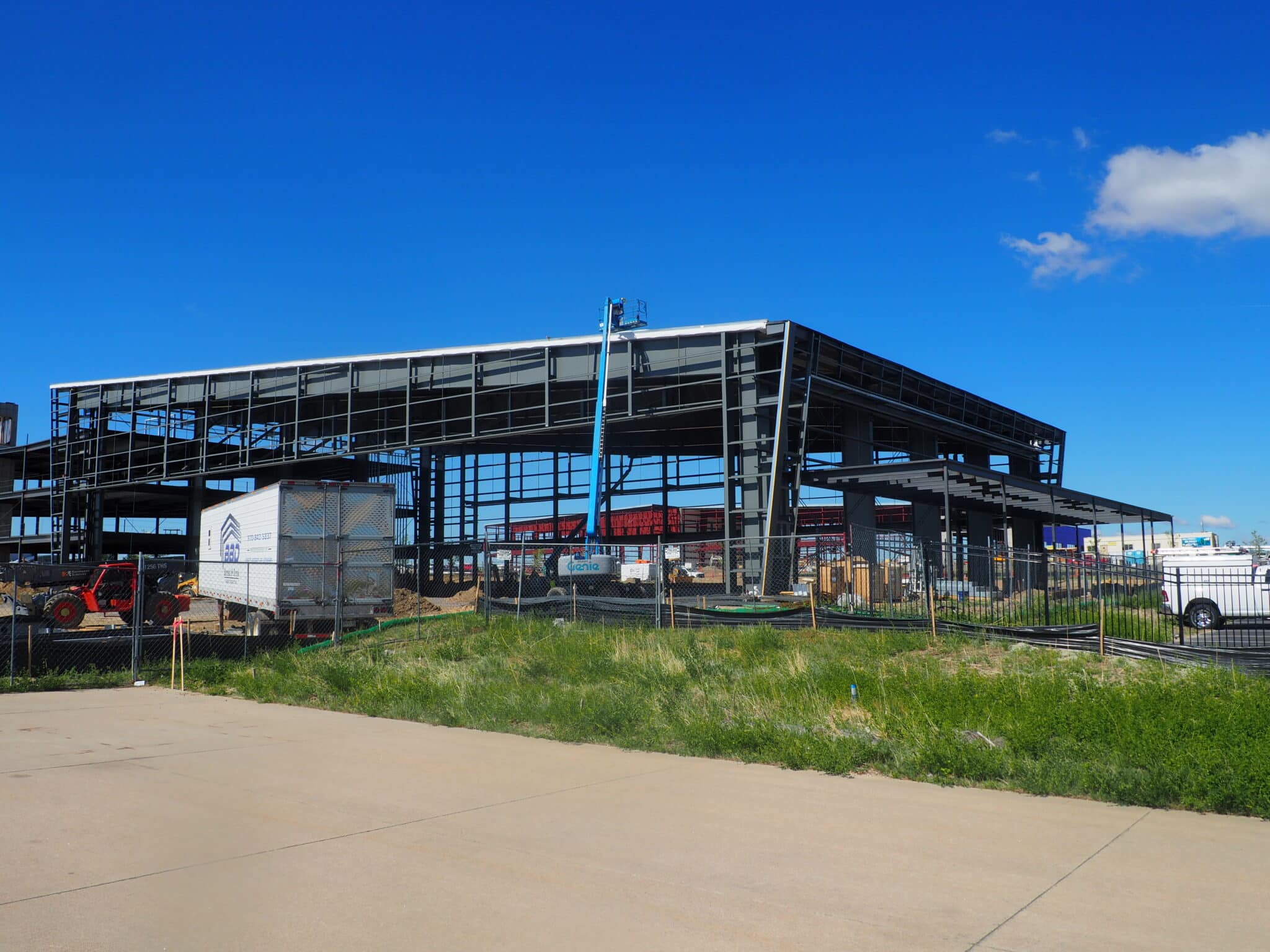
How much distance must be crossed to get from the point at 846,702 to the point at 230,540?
67.6ft

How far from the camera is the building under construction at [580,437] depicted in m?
32.7

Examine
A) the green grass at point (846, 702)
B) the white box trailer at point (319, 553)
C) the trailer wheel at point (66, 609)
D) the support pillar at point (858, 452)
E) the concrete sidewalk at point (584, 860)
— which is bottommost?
the concrete sidewalk at point (584, 860)

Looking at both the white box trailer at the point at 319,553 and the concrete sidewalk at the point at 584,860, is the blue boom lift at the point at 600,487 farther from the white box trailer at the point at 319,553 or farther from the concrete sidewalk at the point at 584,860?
the concrete sidewalk at the point at 584,860

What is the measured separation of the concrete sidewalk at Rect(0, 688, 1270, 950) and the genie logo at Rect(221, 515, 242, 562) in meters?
16.5

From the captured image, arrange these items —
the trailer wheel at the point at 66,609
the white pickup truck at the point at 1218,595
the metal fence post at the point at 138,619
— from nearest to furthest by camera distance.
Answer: the metal fence post at the point at 138,619 → the white pickup truck at the point at 1218,595 → the trailer wheel at the point at 66,609

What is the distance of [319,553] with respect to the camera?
2297 centimetres

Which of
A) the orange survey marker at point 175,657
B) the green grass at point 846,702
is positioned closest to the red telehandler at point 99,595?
the orange survey marker at point 175,657

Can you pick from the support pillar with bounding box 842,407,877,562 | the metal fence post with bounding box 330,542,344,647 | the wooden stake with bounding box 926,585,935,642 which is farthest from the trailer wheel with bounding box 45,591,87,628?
the support pillar with bounding box 842,407,877,562

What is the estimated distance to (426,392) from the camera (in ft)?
131

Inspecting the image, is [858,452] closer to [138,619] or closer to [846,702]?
[138,619]

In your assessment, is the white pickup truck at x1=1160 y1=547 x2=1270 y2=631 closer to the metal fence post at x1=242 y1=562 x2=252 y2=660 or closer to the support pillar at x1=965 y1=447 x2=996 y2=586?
the support pillar at x1=965 y1=447 x2=996 y2=586

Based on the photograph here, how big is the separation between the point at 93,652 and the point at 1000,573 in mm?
21404

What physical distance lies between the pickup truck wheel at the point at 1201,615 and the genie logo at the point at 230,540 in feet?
76.8

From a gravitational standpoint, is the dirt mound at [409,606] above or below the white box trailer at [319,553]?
below
